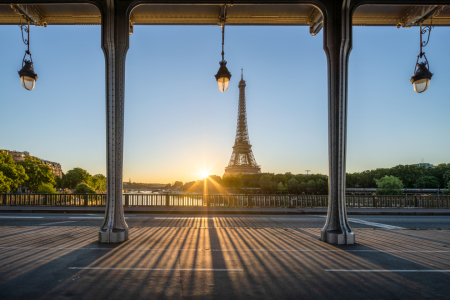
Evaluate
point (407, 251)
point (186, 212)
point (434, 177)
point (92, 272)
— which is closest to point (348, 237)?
point (407, 251)

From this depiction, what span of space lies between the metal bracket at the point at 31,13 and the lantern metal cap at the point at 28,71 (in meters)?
1.47

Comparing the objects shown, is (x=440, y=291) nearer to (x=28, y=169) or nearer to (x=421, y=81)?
(x=421, y=81)

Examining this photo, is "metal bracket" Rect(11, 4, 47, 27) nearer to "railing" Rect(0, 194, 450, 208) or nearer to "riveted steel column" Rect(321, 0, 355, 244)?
"riveted steel column" Rect(321, 0, 355, 244)

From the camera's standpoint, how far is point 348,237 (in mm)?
7078

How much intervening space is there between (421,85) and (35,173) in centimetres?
8214

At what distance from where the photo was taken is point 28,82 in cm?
788

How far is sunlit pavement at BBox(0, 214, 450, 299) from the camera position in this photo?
412 cm

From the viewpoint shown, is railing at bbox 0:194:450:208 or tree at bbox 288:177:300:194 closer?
railing at bbox 0:194:450:208

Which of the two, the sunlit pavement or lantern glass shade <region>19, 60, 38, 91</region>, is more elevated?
lantern glass shade <region>19, 60, 38, 91</region>

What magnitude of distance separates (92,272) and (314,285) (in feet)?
12.0

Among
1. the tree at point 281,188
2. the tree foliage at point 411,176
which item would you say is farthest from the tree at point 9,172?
the tree foliage at point 411,176

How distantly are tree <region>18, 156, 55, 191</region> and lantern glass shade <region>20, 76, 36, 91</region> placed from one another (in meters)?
75.1

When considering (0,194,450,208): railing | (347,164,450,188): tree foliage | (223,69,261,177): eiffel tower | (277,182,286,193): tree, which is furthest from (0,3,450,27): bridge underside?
(347,164,450,188): tree foliage

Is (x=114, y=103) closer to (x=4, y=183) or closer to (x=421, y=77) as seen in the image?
(x=421, y=77)
